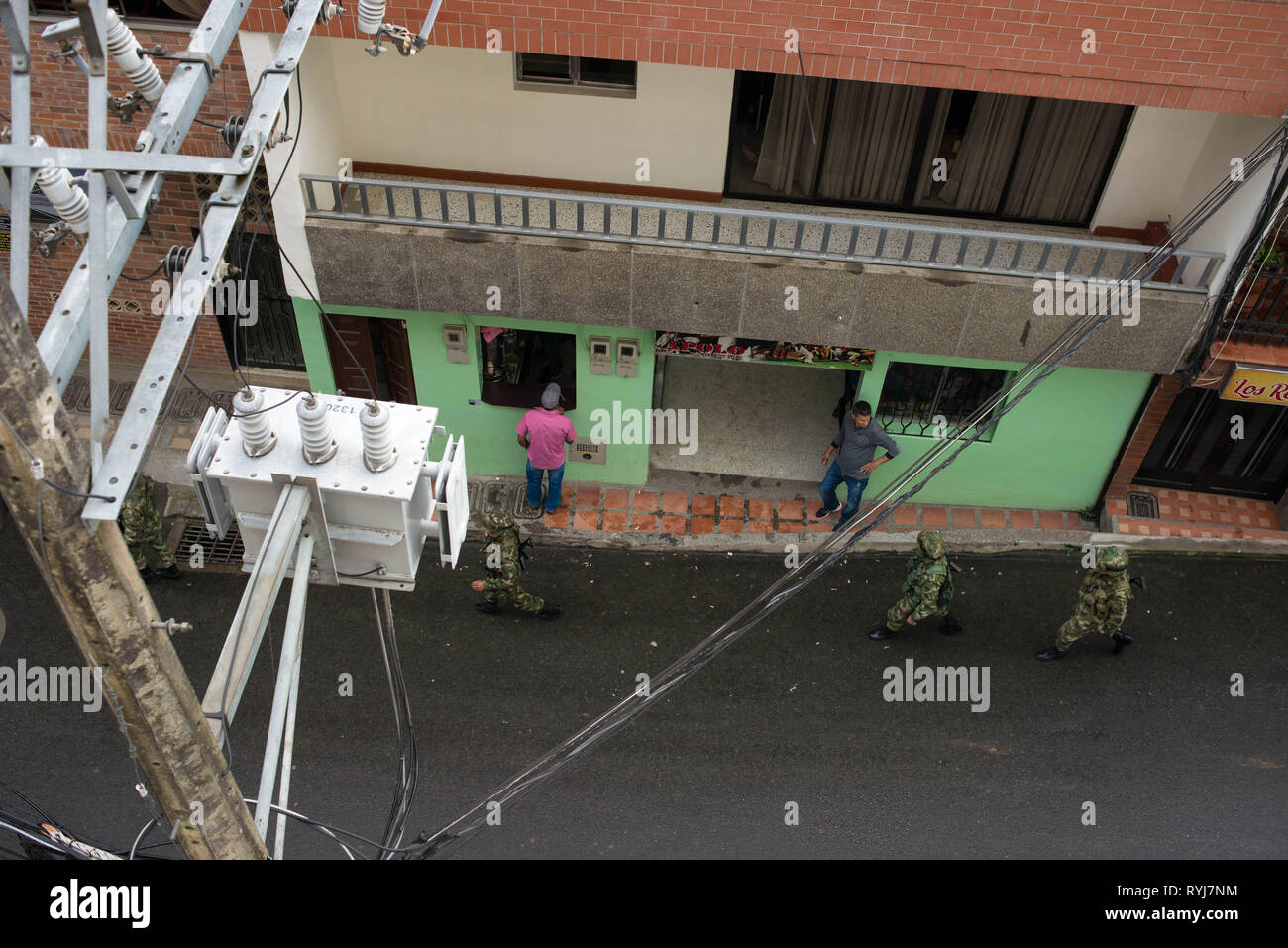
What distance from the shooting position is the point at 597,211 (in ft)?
37.4

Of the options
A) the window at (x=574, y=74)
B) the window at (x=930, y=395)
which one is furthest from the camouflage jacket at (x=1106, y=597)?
the window at (x=574, y=74)

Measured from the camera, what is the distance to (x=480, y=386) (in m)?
12.3

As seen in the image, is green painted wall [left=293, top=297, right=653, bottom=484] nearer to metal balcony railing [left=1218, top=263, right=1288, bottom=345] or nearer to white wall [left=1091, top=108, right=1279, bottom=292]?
white wall [left=1091, top=108, right=1279, bottom=292]

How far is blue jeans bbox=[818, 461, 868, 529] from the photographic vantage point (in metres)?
12.2

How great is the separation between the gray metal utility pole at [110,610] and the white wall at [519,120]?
26.5 ft

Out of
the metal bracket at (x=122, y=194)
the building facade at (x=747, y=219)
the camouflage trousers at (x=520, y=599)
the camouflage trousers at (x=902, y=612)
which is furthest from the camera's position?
the camouflage trousers at (x=520, y=599)

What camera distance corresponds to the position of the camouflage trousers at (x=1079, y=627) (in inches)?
422

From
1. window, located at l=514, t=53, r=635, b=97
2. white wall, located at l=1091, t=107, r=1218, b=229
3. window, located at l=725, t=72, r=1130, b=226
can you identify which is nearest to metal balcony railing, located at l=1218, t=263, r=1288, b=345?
white wall, located at l=1091, t=107, r=1218, b=229

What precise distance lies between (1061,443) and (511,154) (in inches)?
277

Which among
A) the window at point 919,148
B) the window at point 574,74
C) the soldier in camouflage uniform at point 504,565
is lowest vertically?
the soldier in camouflage uniform at point 504,565

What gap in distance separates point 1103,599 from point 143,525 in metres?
9.86

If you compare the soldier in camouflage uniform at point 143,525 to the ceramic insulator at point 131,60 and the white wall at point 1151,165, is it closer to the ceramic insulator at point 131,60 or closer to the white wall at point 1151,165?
the ceramic insulator at point 131,60

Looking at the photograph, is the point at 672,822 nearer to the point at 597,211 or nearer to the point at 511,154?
the point at 597,211

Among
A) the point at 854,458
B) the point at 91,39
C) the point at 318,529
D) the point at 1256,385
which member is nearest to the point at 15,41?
the point at 91,39
